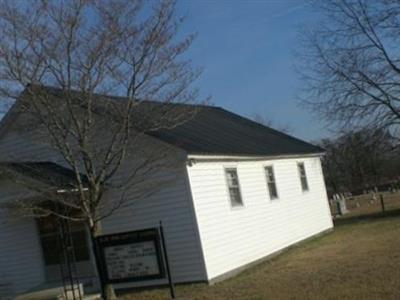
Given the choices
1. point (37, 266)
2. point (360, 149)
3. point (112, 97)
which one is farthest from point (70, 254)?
point (360, 149)

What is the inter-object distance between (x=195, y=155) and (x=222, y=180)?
2.17 m

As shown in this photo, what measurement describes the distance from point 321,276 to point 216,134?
840 cm

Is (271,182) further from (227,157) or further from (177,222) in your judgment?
(177,222)

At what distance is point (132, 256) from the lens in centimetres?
1511

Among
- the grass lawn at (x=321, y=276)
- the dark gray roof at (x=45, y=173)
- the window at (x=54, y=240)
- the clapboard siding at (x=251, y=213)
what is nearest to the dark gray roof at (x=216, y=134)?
the clapboard siding at (x=251, y=213)

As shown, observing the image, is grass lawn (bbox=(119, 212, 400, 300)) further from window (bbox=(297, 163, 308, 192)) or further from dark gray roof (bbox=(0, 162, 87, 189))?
window (bbox=(297, 163, 308, 192))

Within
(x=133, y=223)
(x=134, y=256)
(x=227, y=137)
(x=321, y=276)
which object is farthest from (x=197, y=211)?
(x=227, y=137)

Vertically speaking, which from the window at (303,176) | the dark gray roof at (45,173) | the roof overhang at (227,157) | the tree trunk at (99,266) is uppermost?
the dark gray roof at (45,173)

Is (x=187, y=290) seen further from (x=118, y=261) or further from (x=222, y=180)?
(x=222, y=180)

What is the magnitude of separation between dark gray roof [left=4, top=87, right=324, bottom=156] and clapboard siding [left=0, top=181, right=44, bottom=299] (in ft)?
17.5

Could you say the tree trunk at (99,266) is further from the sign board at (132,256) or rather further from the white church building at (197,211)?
the white church building at (197,211)

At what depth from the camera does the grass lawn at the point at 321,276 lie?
41.9 ft

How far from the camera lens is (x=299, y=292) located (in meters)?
13.2

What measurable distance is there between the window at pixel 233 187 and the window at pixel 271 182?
117 inches
